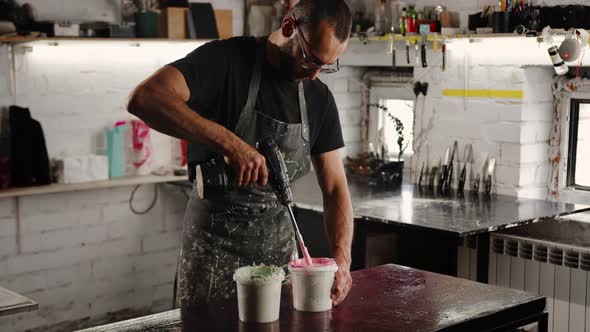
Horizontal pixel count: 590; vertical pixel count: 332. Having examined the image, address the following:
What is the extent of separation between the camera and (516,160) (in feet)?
14.6

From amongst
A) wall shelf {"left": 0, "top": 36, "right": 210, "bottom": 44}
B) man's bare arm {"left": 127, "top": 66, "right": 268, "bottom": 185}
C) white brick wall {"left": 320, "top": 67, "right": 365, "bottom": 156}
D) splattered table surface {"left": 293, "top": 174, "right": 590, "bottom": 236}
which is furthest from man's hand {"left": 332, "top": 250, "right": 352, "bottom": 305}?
white brick wall {"left": 320, "top": 67, "right": 365, "bottom": 156}

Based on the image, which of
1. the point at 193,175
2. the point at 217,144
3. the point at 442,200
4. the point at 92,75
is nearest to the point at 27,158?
the point at 92,75

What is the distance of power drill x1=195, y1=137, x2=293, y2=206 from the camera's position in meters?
2.40

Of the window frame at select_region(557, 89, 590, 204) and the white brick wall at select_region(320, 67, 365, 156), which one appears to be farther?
the white brick wall at select_region(320, 67, 365, 156)

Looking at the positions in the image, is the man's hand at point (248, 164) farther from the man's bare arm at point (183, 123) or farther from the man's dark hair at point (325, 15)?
the man's dark hair at point (325, 15)

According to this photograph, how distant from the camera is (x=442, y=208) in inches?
166

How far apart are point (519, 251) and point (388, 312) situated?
205 centimetres

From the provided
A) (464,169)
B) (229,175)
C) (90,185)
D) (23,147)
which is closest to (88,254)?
(90,185)

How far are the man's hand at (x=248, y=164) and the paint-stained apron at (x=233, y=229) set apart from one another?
0.54 m

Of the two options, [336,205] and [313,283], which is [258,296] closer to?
[313,283]

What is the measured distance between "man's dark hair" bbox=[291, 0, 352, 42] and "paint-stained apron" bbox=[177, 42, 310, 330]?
38 centimetres

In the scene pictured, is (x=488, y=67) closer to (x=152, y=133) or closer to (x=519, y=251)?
(x=519, y=251)

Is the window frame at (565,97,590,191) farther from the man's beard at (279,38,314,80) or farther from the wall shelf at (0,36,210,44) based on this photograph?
the man's beard at (279,38,314,80)

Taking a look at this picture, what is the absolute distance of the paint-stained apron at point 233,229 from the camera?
2.85m
